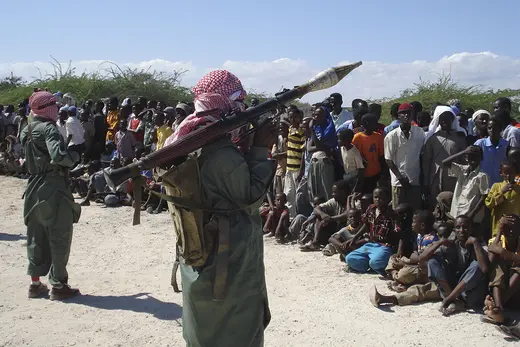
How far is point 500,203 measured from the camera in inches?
222

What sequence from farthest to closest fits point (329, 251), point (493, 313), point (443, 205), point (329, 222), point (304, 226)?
point (304, 226)
point (329, 222)
point (329, 251)
point (443, 205)
point (493, 313)

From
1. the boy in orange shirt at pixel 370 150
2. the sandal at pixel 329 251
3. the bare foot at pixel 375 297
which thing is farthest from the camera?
the boy in orange shirt at pixel 370 150

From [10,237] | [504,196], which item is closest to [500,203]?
[504,196]

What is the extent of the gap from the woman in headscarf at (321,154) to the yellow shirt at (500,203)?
2.58 m

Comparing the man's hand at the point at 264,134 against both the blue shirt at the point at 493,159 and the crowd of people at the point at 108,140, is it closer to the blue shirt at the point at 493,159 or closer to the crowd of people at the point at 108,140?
the blue shirt at the point at 493,159

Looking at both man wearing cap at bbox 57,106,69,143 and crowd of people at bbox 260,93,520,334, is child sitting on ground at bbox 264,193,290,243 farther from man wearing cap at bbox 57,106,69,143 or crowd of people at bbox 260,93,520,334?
man wearing cap at bbox 57,106,69,143

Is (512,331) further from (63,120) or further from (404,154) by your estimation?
(63,120)

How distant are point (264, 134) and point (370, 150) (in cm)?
490

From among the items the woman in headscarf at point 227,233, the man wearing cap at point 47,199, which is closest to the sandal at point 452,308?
the woman in headscarf at point 227,233

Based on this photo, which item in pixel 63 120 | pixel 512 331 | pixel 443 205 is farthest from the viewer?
pixel 63 120

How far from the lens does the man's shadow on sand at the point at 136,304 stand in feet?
17.9

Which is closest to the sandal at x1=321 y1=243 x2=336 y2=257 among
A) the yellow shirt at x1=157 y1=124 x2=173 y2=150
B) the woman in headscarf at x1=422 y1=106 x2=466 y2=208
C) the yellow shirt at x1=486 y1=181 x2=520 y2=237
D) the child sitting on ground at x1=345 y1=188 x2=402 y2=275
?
the child sitting on ground at x1=345 y1=188 x2=402 y2=275

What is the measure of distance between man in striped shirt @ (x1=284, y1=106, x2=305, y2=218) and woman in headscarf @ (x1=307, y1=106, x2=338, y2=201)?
46 centimetres

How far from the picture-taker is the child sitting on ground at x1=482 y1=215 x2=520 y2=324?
4891mm
